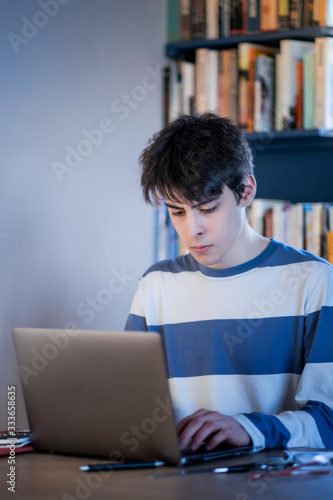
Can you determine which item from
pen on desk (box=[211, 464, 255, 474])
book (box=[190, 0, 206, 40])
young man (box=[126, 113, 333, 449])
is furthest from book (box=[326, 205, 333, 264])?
pen on desk (box=[211, 464, 255, 474])

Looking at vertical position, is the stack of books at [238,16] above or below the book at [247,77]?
above

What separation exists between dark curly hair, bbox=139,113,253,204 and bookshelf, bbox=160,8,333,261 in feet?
2.42

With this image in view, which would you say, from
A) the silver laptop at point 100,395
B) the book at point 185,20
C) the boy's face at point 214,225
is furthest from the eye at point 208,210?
the book at point 185,20

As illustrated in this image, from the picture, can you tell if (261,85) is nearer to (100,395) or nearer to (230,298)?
(230,298)

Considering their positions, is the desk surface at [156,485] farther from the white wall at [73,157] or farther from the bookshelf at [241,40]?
the bookshelf at [241,40]

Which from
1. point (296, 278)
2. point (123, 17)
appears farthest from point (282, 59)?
point (296, 278)

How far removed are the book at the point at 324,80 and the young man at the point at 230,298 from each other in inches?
27.4

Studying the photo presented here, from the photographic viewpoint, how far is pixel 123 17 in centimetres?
230

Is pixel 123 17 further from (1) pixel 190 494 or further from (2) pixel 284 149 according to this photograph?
(1) pixel 190 494

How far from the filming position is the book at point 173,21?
98.1 inches

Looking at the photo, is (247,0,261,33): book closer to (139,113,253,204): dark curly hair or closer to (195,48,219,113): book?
(195,48,219,113): book

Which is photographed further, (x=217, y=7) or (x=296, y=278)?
(x=217, y=7)

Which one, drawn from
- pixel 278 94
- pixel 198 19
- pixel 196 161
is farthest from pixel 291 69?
pixel 196 161

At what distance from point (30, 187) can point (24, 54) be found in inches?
14.0
